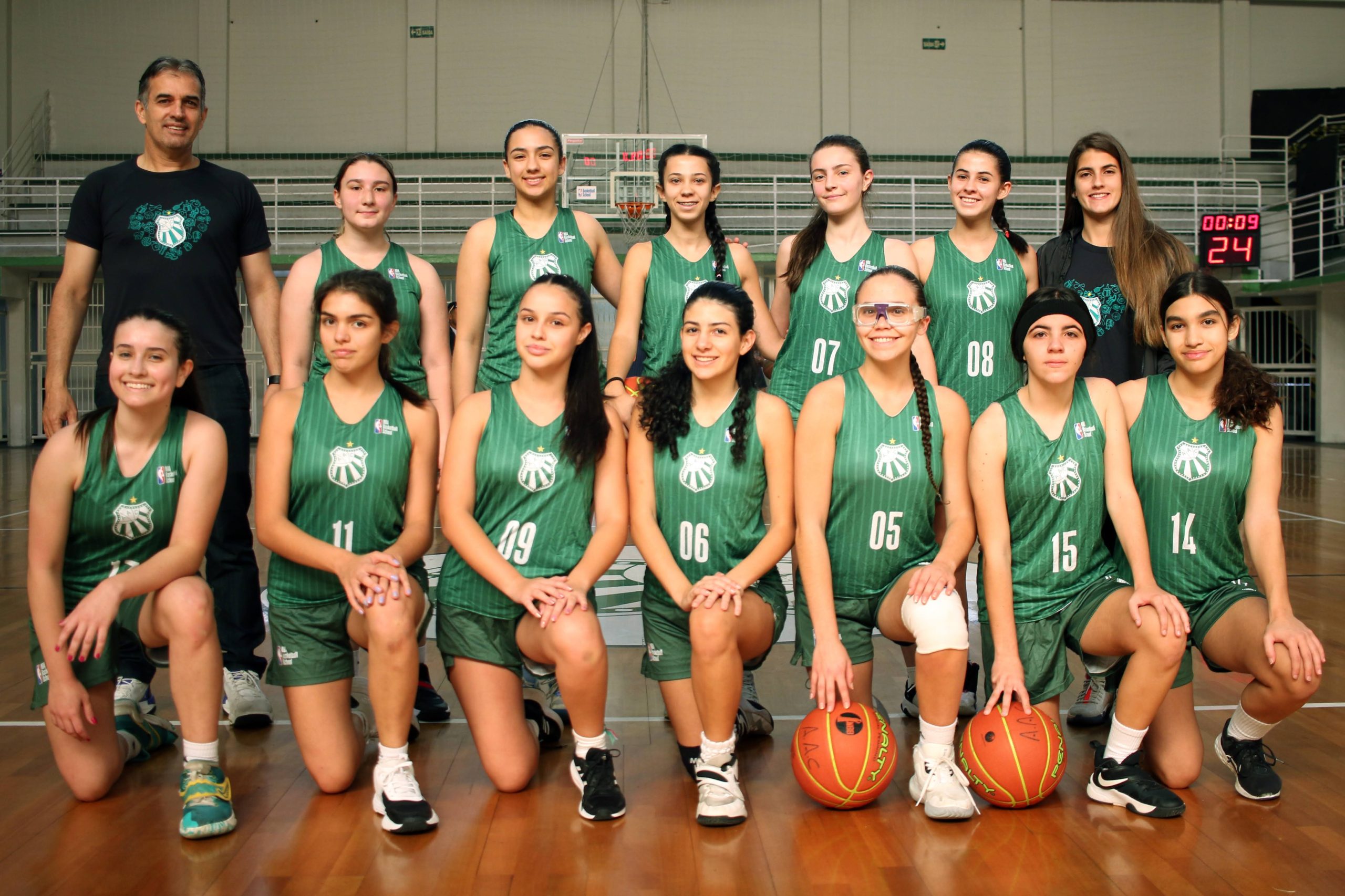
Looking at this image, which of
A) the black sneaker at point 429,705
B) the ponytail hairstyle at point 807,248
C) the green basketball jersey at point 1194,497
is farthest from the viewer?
the ponytail hairstyle at point 807,248

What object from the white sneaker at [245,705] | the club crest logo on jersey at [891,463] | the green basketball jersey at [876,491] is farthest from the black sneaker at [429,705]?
the club crest logo on jersey at [891,463]

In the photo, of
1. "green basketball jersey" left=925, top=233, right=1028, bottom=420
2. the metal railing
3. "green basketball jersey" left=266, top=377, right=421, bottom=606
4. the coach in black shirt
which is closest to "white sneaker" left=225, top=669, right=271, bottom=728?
the coach in black shirt

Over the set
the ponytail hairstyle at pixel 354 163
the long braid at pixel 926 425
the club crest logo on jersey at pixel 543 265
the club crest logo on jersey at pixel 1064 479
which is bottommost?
the club crest logo on jersey at pixel 1064 479

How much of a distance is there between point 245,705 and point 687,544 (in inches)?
57.7

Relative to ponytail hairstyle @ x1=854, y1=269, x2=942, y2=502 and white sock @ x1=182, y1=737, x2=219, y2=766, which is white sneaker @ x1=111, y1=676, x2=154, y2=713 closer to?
white sock @ x1=182, y1=737, x2=219, y2=766

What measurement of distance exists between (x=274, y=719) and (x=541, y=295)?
1614mm

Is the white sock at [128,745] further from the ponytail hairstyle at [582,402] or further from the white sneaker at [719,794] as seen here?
the white sneaker at [719,794]

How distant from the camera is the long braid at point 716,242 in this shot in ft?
11.2

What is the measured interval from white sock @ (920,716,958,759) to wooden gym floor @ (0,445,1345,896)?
0.14 meters

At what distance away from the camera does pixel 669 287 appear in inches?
135

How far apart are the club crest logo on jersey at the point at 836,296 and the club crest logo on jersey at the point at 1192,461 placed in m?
1.08

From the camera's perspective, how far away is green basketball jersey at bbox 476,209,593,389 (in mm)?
3496

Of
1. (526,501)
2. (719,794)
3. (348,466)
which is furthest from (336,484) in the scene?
(719,794)

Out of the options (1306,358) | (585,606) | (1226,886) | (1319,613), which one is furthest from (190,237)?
(1306,358)
